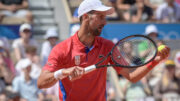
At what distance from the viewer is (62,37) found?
8625 mm

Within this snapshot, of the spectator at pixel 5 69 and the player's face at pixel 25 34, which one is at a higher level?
the player's face at pixel 25 34

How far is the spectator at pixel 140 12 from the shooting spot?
9008 mm

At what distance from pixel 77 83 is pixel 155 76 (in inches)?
181

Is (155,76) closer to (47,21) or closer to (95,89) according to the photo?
(47,21)

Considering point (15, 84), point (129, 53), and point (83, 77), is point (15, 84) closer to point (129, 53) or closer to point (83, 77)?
point (83, 77)

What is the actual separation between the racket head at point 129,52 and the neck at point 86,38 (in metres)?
0.30

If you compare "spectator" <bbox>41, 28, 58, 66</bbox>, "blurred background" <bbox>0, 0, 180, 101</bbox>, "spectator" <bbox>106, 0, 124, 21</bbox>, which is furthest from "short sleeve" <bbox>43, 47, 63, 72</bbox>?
"spectator" <bbox>106, 0, 124, 21</bbox>

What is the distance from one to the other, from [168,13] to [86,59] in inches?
246

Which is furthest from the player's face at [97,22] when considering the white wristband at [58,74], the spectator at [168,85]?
the spectator at [168,85]

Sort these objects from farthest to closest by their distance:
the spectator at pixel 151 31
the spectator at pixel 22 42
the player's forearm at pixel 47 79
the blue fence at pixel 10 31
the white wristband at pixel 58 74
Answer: the spectator at pixel 151 31
the blue fence at pixel 10 31
the spectator at pixel 22 42
the player's forearm at pixel 47 79
the white wristband at pixel 58 74

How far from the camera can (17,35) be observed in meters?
7.97

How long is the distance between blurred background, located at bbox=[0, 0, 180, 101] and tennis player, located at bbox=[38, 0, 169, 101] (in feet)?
7.27

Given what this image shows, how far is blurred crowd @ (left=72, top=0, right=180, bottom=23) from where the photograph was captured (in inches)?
354

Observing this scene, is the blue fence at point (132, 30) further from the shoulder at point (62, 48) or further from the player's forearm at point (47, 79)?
the player's forearm at point (47, 79)
